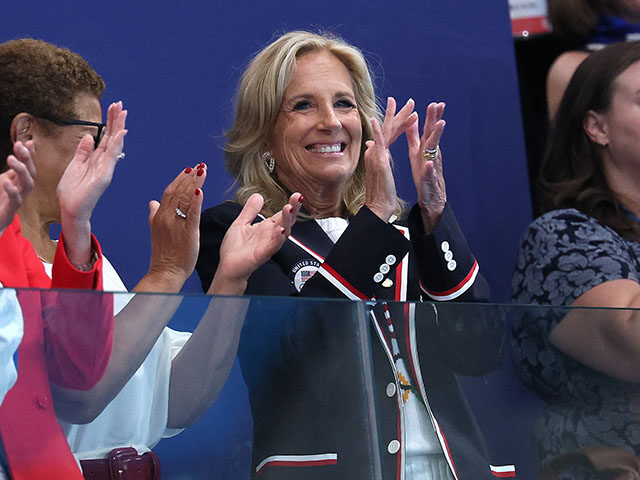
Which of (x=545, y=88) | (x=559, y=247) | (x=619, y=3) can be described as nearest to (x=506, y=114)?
(x=545, y=88)

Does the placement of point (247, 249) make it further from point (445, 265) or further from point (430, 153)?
point (430, 153)

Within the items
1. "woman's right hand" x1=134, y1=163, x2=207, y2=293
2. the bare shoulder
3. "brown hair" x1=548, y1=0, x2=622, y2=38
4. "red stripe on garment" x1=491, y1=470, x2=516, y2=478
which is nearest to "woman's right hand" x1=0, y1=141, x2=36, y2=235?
"woman's right hand" x1=134, y1=163, x2=207, y2=293

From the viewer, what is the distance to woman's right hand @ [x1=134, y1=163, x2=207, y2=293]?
5.45 feet

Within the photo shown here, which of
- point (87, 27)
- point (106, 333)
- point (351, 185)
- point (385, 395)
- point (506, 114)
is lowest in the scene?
point (385, 395)

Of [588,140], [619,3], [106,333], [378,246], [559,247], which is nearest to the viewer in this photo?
[106,333]

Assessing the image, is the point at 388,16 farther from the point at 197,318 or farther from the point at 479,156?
the point at 197,318

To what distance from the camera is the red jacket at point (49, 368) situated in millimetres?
983

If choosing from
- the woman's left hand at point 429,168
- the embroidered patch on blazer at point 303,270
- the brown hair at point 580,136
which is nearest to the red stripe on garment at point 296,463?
the embroidered patch on blazer at point 303,270

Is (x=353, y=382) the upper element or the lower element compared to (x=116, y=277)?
lower

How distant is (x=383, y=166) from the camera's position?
6.23 feet

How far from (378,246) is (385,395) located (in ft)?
1.93

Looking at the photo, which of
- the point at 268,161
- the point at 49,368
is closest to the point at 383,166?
the point at 268,161

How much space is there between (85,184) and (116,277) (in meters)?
0.31

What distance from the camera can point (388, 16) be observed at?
2.81 metres
